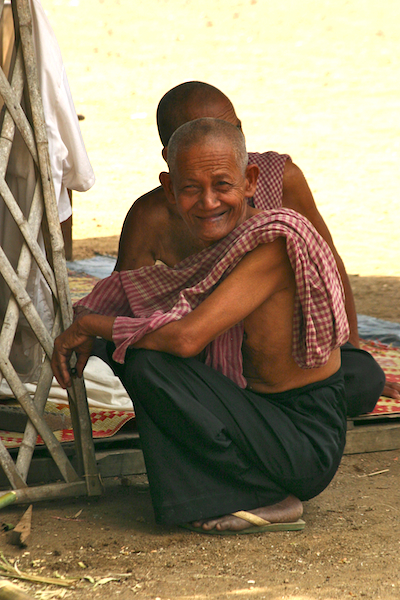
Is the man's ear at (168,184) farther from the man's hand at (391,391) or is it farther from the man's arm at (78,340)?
the man's hand at (391,391)

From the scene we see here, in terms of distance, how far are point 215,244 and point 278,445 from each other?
0.68 m

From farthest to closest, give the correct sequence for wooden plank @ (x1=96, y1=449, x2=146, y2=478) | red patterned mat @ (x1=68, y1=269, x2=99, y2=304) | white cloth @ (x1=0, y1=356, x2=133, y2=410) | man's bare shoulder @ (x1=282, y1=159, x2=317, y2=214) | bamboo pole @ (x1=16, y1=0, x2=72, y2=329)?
1. red patterned mat @ (x1=68, y1=269, x2=99, y2=304)
2. white cloth @ (x1=0, y1=356, x2=133, y2=410)
3. man's bare shoulder @ (x1=282, y1=159, x2=317, y2=214)
4. wooden plank @ (x1=96, y1=449, x2=146, y2=478)
5. bamboo pole @ (x1=16, y1=0, x2=72, y2=329)

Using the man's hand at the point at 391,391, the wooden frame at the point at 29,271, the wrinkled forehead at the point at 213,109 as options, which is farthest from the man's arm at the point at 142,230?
the man's hand at the point at 391,391

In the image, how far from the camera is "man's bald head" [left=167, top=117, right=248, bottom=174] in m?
2.43

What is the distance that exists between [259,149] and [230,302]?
10887mm

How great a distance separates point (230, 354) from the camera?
2559mm

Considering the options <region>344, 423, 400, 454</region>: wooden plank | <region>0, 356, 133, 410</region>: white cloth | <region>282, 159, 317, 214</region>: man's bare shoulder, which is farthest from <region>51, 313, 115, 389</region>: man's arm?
<region>344, 423, 400, 454</region>: wooden plank

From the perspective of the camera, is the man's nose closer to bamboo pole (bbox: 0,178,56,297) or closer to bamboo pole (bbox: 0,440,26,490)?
bamboo pole (bbox: 0,178,56,297)

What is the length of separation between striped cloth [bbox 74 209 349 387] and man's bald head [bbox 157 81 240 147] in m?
0.65

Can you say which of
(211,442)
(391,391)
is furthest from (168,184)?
(391,391)

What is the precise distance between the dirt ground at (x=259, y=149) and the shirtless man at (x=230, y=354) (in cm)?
16

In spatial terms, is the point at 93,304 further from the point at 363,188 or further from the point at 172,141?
the point at 363,188

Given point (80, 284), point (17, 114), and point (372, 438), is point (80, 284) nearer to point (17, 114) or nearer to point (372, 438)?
point (372, 438)

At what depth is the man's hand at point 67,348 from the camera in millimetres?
2543
